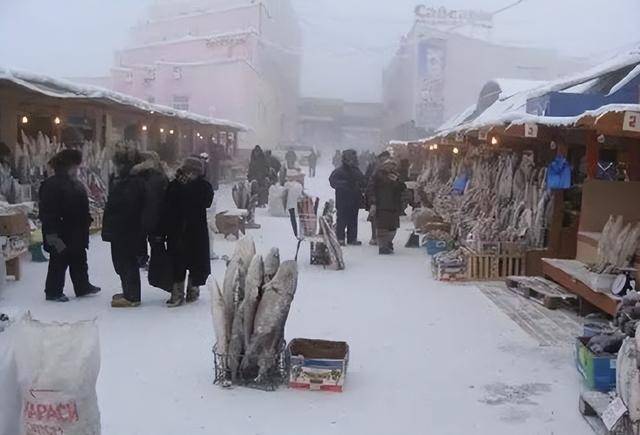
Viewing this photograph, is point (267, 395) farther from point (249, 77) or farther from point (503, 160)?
point (249, 77)

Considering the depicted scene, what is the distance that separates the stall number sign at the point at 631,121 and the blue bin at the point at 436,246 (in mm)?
5362

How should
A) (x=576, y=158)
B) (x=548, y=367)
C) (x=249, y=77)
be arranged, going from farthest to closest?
(x=249, y=77)
(x=576, y=158)
(x=548, y=367)

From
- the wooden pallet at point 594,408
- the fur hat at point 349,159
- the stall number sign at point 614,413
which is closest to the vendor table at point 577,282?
the wooden pallet at point 594,408

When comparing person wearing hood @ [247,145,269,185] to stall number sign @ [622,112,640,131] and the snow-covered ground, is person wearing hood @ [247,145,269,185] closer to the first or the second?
the snow-covered ground

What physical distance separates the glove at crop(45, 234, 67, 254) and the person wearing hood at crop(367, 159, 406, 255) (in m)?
5.32

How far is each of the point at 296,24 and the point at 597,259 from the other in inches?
2121

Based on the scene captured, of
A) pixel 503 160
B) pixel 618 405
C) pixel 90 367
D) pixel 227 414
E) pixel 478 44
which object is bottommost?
pixel 227 414

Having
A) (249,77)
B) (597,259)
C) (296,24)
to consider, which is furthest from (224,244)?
(296,24)

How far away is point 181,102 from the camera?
Answer: 36.7m

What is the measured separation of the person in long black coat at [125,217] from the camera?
6.88 meters

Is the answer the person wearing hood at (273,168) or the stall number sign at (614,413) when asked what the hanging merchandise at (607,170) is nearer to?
the stall number sign at (614,413)

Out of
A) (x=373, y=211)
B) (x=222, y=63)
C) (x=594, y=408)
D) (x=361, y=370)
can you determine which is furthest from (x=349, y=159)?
(x=222, y=63)

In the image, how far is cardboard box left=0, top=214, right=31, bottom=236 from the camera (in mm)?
8047

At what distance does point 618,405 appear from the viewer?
3732 millimetres
